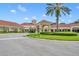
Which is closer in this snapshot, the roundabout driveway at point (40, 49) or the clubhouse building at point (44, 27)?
the roundabout driveway at point (40, 49)

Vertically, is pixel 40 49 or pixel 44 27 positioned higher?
pixel 44 27

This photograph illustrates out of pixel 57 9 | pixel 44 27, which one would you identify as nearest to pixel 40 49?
pixel 57 9

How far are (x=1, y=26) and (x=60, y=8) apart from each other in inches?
826

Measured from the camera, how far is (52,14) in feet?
145

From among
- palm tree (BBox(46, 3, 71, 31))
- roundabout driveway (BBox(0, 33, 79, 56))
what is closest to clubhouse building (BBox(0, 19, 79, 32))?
palm tree (BBox(46, 3, 71, 31))

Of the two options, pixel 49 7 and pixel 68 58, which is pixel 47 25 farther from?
pixel 68 58

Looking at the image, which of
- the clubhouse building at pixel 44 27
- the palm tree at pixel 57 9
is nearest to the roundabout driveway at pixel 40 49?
the palm tree at pixel 57 9

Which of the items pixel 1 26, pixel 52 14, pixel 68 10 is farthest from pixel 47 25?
pixel 68 10

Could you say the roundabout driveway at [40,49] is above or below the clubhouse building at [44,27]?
below

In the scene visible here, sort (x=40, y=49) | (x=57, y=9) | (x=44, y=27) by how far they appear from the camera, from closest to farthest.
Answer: (x=40, y=49) → (x=57, y=9) → (x=44, y=27)

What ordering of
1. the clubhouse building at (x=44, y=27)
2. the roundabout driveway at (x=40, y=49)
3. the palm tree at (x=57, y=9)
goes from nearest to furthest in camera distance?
1. the roundabout driveway at (x=40, y=49)
2. the palm tree at (x=57, y=9)
3. the clubhouse building at (x=44, y=27)

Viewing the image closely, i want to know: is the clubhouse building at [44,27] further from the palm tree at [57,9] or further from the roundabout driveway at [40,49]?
the roundabout driveway at [40,49]

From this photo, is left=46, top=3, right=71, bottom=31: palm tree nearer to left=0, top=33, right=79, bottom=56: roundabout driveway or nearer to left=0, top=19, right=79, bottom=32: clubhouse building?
left=0, top=19, right=79, bottom=32: clubhouse building

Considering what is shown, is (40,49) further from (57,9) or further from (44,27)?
(44,27)
